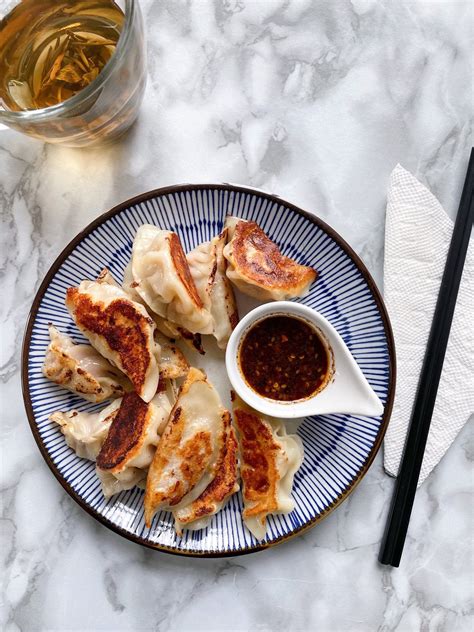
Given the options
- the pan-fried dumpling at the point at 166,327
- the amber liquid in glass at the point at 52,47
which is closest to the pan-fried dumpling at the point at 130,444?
the pan-fried dumpling at the point at 166,327

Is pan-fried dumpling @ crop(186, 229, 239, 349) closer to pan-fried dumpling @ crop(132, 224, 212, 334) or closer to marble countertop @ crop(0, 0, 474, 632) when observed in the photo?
pan-fried dumpling @ crop(132, 224, 212, 334)

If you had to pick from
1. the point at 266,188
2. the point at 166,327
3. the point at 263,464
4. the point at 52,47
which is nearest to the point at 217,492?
the point at 263,464

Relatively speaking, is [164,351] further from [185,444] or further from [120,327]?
[185,444]

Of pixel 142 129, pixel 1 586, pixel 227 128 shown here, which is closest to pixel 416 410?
pixel 227 128

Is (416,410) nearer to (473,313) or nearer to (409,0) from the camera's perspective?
(473,313)

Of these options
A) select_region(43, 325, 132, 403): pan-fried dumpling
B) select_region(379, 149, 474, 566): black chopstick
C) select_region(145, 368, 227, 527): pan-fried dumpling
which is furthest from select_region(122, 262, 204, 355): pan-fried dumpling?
select_region(379, 149, 474, 566): black chopstick

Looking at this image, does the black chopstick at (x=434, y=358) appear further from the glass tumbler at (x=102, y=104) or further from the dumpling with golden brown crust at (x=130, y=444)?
the glass tumbler at (x=102, y=104)
